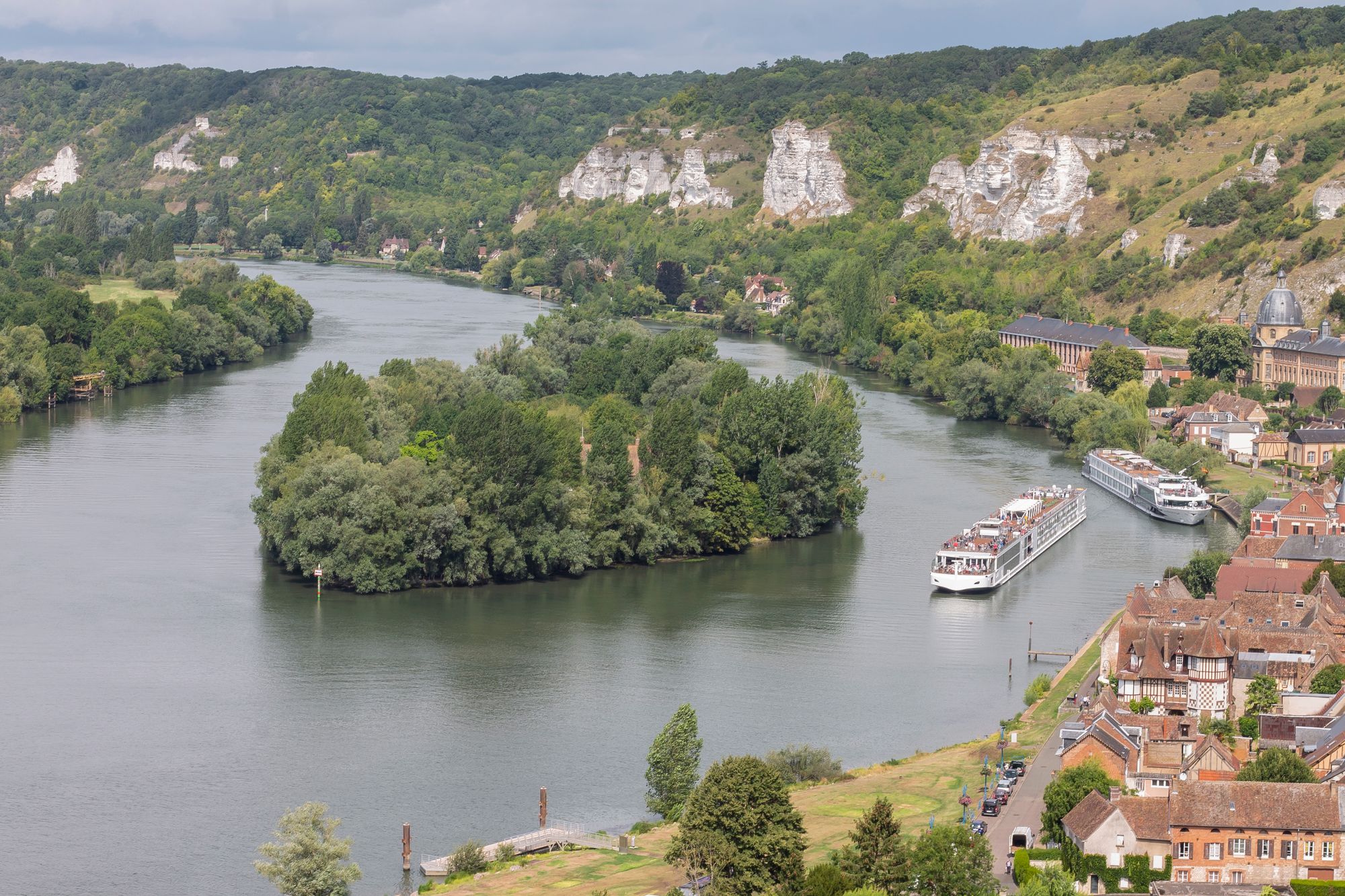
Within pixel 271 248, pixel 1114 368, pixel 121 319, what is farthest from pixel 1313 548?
pixel 271 248

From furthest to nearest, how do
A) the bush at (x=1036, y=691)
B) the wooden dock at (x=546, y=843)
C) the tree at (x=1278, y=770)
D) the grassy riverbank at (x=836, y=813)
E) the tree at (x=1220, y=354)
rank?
the tree at (x=1220, y=354)
the bush at (x=1036, y=691)
the tree at (x=1278, y=770)
the wooden dock at (x=546, y=843)
the grassy riverbank at (x=836, y=813)

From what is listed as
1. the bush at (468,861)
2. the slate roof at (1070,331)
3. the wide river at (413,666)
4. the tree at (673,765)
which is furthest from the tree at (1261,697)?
the slate roof at (1070,331)

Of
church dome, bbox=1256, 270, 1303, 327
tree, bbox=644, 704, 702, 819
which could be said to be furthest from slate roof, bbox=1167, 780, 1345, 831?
church dome, bbox=1256, 270, 1303, 327

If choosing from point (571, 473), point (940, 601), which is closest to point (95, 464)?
point (571, 473)

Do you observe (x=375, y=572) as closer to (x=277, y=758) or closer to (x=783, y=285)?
(x=277, y=758)

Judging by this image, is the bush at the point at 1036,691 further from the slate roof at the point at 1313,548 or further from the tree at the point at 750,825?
the tree at the point at 750,825

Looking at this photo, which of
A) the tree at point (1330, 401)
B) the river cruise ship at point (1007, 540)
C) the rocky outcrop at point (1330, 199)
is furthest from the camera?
the rocky outcrop at point (1330, 199)
